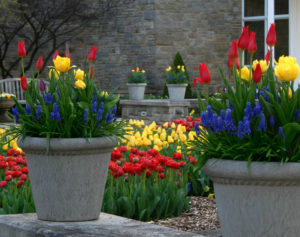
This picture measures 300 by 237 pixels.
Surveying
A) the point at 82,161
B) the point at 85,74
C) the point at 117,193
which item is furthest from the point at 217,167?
the point at 117,193

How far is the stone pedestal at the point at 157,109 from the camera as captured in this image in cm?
1051

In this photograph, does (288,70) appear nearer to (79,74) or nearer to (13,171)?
(79,74)

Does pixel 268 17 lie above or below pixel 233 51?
above

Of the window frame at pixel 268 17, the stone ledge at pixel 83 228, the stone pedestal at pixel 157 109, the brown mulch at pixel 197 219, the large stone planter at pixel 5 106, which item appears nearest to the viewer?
the stone ledge at pixel 83 228

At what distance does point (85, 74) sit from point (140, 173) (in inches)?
41.0

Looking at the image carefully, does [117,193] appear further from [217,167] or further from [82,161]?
[217,167]

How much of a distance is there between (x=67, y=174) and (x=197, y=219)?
110cm

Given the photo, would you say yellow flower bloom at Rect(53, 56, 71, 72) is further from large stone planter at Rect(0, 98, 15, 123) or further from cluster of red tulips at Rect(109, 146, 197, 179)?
large stone planter at Rect(0, 98, 15, 123)

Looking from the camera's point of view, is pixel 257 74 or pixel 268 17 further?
pixel 268 17

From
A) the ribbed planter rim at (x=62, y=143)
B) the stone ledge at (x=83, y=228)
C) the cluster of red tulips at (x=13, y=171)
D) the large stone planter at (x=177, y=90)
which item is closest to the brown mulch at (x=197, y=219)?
the stone ledge at (x=83, y=228)

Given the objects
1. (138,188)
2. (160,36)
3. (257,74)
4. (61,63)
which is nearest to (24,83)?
(61,63)

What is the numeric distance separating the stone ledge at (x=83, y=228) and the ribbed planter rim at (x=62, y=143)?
394 millimetres

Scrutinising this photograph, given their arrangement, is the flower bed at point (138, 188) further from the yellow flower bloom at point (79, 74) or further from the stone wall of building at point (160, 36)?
the stone wall of building at point (160, 36)

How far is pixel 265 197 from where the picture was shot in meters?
2.36
